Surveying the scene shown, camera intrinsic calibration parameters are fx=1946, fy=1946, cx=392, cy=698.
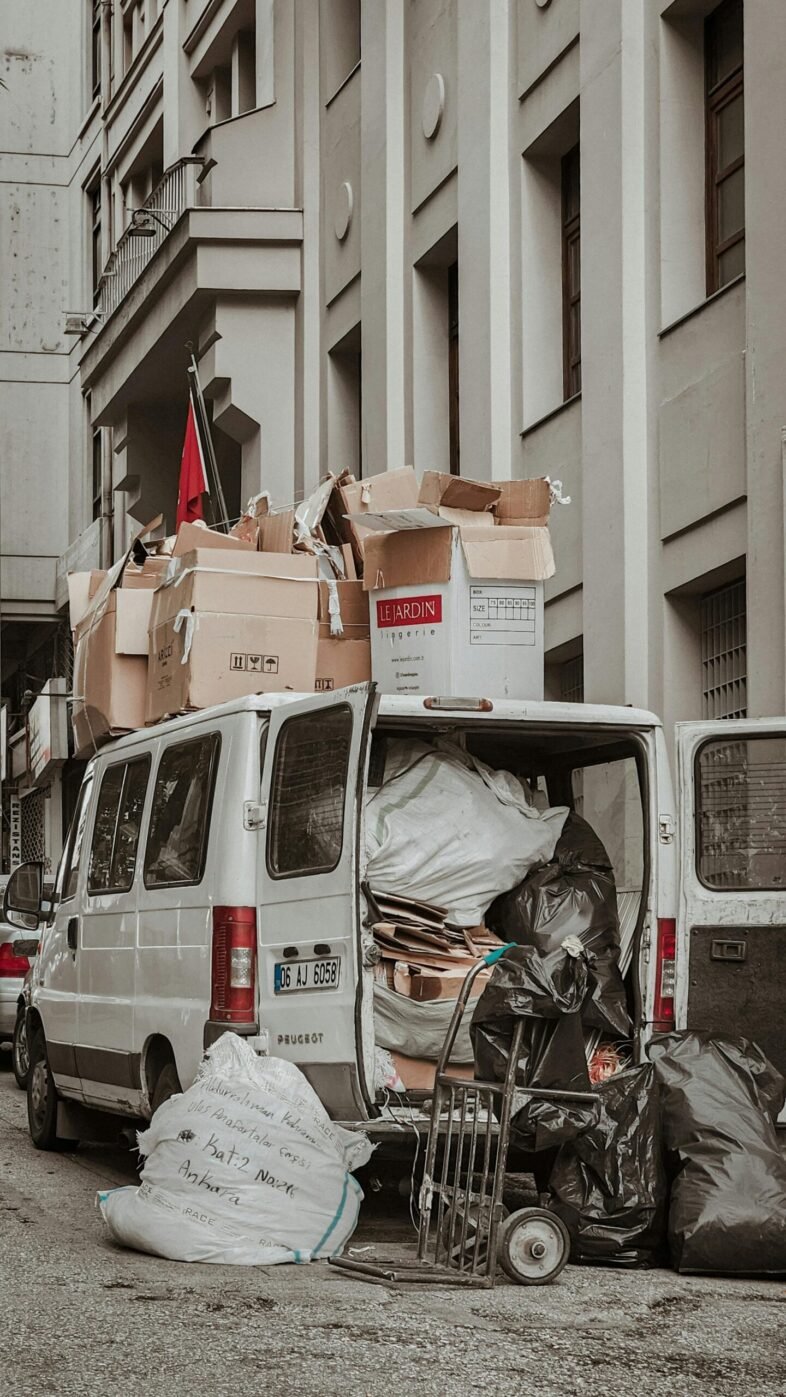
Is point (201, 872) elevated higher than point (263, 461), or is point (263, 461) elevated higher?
point (263, 461)

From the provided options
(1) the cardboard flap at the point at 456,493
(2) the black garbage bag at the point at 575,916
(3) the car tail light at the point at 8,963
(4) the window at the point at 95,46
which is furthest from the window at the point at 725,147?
(4) the window at the point at 95,46

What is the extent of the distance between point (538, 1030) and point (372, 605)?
2.79 m

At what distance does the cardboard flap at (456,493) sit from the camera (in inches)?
345

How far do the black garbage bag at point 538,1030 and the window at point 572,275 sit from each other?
7500 mm

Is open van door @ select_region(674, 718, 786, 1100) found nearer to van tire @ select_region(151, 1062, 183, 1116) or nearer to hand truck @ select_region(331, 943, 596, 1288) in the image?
hand truck @ select_region(331, 943, 596, 1288)

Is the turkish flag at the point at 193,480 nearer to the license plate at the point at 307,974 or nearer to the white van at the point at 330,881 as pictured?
the white van at the point at 330,881

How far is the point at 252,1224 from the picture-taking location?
6723mm

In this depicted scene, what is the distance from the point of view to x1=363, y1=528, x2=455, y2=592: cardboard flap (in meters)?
8.86

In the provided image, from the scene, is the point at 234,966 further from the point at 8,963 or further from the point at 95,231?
the point at 95,231

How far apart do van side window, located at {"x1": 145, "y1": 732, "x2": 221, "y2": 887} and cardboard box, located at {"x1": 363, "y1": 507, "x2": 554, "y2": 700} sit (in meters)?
1.19

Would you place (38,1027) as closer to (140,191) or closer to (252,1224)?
(252,1224)

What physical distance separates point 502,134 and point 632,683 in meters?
4.81

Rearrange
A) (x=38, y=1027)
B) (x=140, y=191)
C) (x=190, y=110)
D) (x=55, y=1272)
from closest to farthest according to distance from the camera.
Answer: (x=55, y=1272) → (x=38, y=1027) → (x=190, y=110) → (x=140, y=191)

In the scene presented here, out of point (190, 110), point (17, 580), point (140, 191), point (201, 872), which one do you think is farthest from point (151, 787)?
point (17, 580)
